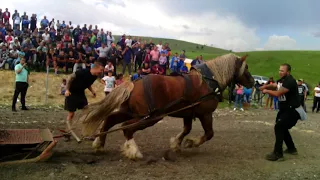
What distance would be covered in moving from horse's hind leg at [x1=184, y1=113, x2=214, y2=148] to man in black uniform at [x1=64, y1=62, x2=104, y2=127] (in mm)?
2346

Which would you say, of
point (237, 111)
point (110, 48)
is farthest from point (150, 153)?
point (110, 48)

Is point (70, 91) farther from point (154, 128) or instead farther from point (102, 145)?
point (154, 128)

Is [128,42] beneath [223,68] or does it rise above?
above

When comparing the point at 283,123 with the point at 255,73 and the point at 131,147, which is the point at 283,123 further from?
the point at 255,73

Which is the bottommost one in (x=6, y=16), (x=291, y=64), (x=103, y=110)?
(x=103, y=110)

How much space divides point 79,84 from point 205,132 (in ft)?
9.36

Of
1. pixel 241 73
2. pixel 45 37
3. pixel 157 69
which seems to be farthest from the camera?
pixel 45 37

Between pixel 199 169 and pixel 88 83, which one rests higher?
pixel 88 83

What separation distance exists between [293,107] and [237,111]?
27.9 feet

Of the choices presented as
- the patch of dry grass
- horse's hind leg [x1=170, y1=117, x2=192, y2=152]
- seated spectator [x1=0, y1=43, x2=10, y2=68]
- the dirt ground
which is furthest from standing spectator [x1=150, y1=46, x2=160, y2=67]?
horse's hind leg [x1=170, y1=117, x2=192, y2=152]

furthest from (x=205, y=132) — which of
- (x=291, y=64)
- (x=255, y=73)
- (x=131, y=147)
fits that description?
(x=291, y=64)

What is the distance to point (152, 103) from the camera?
229 inches

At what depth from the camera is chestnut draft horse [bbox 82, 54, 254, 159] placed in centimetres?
580

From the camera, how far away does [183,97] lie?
19.8ft
